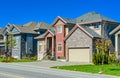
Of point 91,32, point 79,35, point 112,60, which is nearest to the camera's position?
point 112,60

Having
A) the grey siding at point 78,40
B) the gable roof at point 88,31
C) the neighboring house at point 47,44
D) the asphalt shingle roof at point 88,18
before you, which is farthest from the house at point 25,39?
the gable roof at point 88,31

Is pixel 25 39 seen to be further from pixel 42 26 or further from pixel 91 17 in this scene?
pixel 91 17

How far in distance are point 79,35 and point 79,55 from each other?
2.97m

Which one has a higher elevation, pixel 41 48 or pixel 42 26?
pixel 42 26

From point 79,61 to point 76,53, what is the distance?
5.34 feet

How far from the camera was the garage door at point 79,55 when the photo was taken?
41.5 meters

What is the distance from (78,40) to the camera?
43.2 m

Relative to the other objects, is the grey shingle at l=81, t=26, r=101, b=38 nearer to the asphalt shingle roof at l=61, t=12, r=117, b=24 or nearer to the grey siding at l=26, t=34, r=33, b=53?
the asphalt shingle roof at l=61, t=12, r=117, b=24

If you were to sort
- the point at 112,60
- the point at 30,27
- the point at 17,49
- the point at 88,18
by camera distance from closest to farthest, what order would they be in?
the point at 112,60, the point at 88,18, the point at 17,49, the point at 30,27

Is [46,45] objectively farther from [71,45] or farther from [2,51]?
[2,51]

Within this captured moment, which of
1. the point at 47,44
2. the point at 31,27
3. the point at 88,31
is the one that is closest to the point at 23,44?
the point at 31,27

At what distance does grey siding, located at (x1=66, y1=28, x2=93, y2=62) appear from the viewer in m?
41.4

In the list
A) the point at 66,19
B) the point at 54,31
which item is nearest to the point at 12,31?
the point at 54,31

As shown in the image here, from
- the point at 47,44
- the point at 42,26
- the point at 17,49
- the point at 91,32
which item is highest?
the point at 42,26
